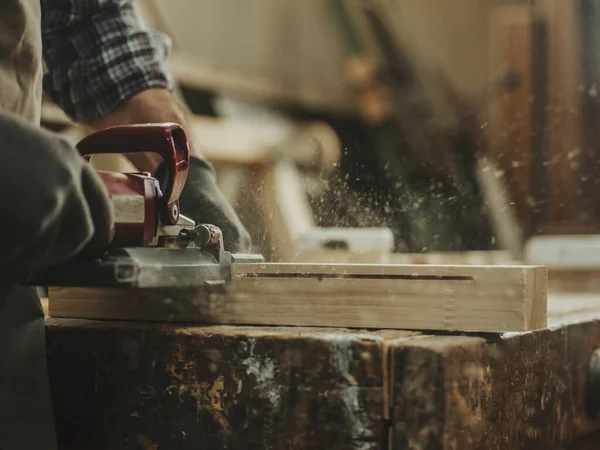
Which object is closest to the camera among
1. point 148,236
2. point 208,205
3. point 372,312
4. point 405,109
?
point 148,236

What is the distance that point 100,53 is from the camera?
1.51 metres

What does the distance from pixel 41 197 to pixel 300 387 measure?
424 mm

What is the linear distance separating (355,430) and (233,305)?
274mm

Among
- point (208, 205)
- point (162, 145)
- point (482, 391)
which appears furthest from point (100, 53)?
point (482, 391)

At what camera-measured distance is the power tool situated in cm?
85

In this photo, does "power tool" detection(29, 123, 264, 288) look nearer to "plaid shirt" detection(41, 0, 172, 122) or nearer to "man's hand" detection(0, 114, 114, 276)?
"man's hand" detection(0, 114, 114, 276)

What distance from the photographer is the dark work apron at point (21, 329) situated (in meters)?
1.01

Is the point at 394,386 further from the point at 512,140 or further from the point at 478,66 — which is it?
the point at 478,66

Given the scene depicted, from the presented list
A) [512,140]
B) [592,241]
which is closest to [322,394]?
[592,241]

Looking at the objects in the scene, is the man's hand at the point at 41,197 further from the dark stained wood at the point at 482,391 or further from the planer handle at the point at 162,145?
the dark stained wood at the point at 482,391

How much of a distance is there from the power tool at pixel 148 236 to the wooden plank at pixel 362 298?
0.19 ft

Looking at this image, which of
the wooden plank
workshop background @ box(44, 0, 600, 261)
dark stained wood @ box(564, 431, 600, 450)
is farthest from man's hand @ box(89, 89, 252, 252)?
dark stained wood @ box(564, 431, 600, 450)

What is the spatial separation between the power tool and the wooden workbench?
11 cm

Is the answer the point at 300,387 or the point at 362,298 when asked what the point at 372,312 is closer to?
the point at 362,298
